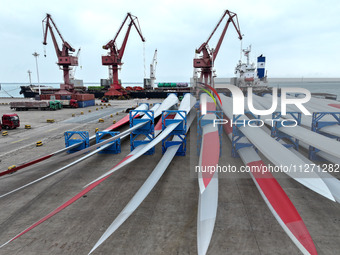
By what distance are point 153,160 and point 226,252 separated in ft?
31.3

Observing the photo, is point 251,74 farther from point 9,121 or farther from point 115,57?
point 9,121

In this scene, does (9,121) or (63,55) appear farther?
(63,55)

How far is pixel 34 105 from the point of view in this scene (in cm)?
4338

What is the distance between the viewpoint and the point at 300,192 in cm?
1121

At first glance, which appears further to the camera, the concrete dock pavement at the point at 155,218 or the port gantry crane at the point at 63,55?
the port gantry crane at the point at 63,55

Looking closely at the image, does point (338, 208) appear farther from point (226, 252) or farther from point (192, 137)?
point (192, 137)

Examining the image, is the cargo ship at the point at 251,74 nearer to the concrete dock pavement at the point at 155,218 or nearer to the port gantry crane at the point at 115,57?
the port gantry crane at the point at 115,57

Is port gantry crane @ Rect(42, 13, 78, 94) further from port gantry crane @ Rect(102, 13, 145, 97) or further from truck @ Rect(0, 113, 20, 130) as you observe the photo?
truck @ Rect(0, 113, 20, 130)

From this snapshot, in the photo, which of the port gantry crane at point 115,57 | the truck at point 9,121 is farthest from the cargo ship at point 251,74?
the truck at point 9,121

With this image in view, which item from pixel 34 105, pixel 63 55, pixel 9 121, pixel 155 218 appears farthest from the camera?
pixel 63 55

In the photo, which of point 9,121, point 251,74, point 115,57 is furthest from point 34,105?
point 251,74

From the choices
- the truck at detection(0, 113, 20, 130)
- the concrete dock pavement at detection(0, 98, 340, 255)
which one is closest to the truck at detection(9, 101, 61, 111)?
the truck at detection(0, 113, 20, 130)

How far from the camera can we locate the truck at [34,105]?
43.3 meters

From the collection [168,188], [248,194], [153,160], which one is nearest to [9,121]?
[153,160]
